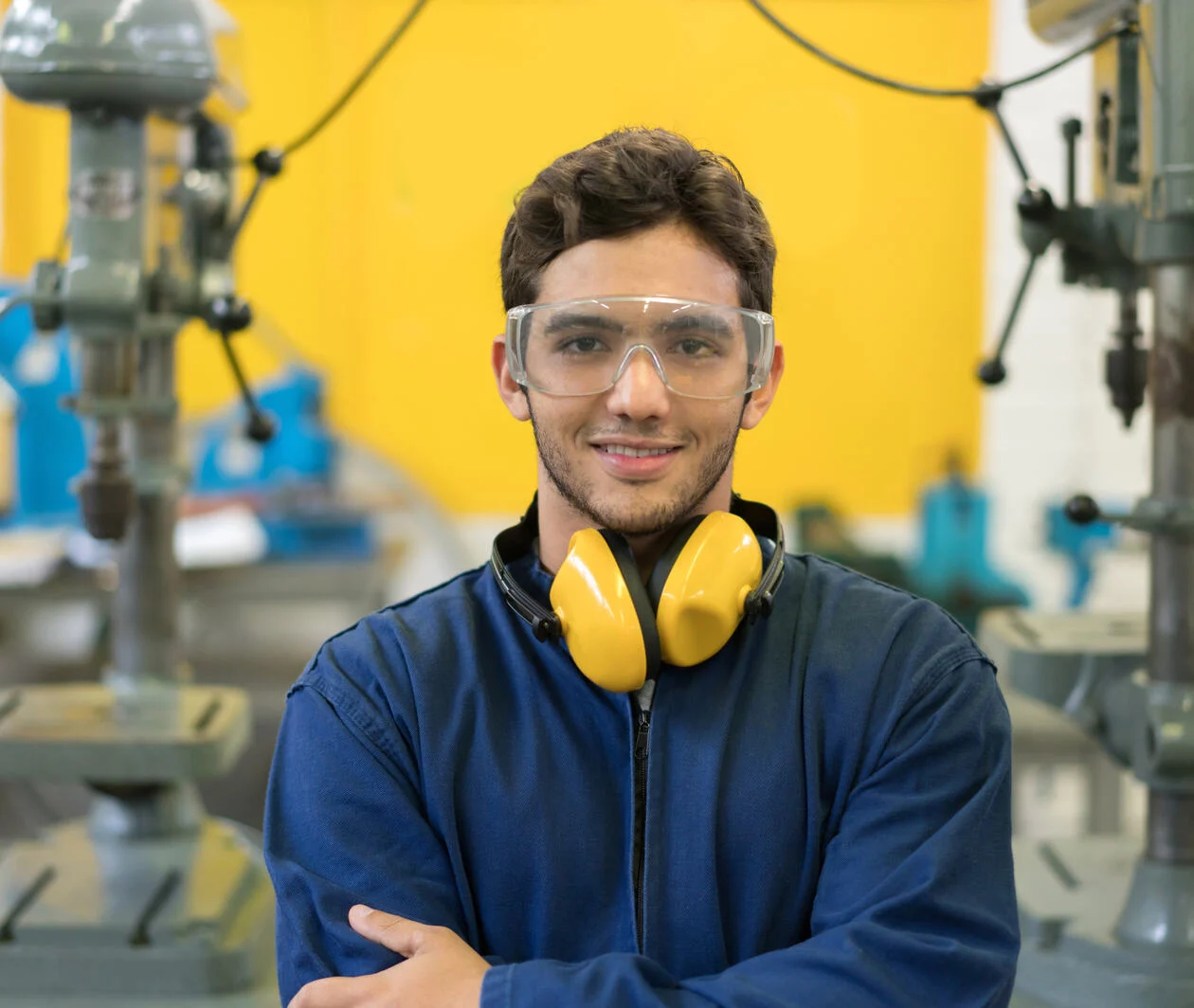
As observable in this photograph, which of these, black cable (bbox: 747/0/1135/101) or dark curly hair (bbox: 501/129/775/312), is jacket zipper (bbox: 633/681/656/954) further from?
black cable (bbox: 747/0/1135/101)

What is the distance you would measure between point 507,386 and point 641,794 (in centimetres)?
40

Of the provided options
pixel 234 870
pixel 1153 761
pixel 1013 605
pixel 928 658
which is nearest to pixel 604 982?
pixel 928 658

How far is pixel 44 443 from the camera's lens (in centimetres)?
394

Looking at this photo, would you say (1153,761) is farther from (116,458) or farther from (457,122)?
(457,122)

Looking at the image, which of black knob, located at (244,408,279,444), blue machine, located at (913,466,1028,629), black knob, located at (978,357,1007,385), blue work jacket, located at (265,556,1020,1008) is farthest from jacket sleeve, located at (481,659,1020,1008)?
blue machine, located at (913,466,1028,629)

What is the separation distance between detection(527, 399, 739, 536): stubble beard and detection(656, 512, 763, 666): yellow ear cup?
0.09 ft

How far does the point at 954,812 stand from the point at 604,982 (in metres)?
0.32

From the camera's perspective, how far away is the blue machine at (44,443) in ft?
12.6

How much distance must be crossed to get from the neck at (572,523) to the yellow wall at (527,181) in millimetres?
4000

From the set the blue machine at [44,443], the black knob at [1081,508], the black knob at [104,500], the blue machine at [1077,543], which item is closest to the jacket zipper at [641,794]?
the black knob at [1081,508]

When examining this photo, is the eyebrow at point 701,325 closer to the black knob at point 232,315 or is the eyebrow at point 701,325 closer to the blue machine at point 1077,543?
the black knob at point 232,315

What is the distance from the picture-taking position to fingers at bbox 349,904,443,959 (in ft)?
3.62

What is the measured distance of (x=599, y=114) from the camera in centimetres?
529

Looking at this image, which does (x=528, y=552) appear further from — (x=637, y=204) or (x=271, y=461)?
(x=271, y=461)
